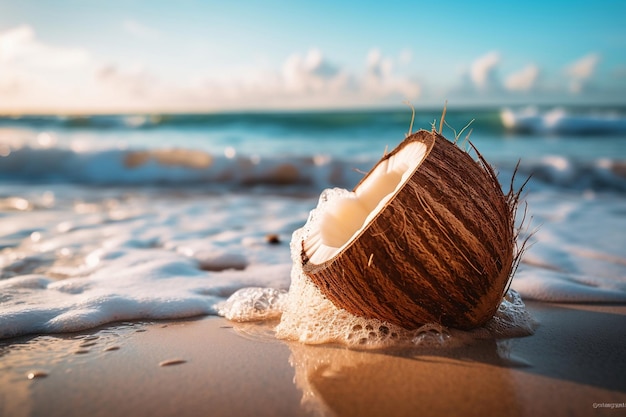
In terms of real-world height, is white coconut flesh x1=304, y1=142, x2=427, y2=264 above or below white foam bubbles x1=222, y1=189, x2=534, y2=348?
above

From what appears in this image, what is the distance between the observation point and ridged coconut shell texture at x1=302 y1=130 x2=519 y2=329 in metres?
1.93

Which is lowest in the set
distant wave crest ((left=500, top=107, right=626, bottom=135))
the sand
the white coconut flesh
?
the sand

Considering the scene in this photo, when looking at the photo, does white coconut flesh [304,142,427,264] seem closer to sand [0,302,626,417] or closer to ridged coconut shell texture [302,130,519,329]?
ridged coconut shell texture [302,130,519,329]

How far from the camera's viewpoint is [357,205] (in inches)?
90.6

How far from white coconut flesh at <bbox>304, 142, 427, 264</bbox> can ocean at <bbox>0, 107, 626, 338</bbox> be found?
17 centimetres

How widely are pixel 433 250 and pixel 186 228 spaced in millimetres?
3445

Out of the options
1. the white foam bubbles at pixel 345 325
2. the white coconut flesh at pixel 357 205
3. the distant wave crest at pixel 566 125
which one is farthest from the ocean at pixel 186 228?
the distant wave crest at pixel 566 125

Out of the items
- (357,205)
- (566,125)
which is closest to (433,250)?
(357,205)

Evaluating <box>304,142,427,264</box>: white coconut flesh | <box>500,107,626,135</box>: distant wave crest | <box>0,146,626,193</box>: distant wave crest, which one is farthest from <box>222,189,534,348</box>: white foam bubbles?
<box>500,107,626,135</box>: distant wave crest

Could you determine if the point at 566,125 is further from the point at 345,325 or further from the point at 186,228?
the point at 345,325

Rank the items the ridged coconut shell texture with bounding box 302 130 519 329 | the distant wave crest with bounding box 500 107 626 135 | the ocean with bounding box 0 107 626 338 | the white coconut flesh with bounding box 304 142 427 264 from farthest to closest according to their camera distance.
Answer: the distant wave crest with bounding box 500 107 626 135
the ocean with bounding box 0 107 626 338
the white coconut flesh with bounding box 304 142 427 264
the ridged coconut shell texture with bounding box 302 130 519 329

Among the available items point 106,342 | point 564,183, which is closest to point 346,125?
point 564,183

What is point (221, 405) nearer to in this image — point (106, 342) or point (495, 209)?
point (106, 342)

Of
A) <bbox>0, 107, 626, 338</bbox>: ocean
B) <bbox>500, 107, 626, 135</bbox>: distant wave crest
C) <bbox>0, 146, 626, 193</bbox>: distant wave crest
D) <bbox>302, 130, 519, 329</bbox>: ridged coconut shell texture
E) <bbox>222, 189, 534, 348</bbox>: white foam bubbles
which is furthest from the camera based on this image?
<bbox>500, 107, 626, 135</bbox>: distant wave crest
